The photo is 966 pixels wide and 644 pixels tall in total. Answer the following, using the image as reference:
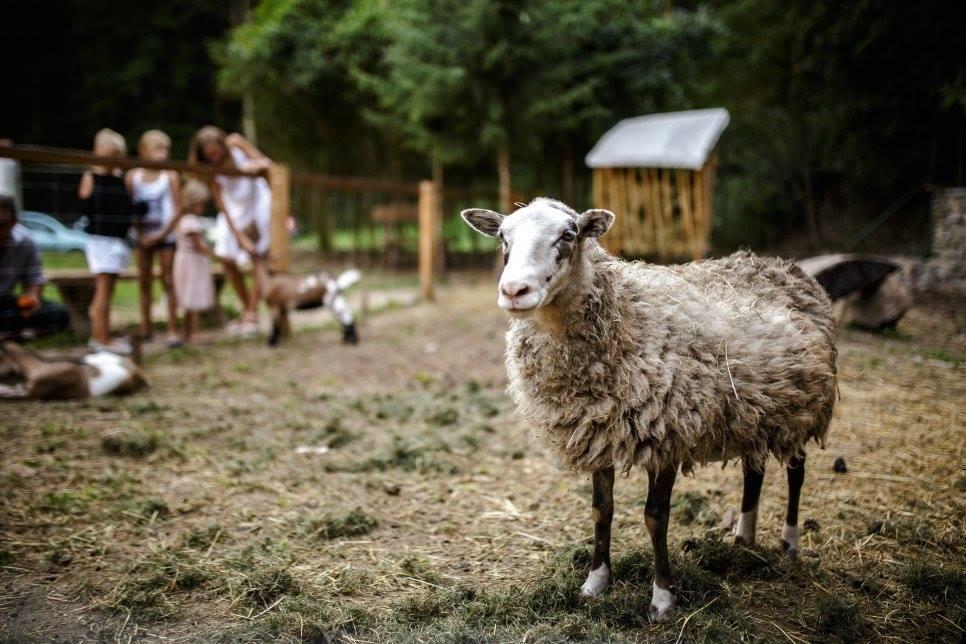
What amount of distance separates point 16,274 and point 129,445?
120 inches

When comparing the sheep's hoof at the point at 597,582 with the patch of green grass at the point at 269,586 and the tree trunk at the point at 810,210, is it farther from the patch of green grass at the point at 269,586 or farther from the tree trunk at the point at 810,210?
the tree trunk at the point at 810,210

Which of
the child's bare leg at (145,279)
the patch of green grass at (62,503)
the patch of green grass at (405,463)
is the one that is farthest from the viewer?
the child's bare leg at (145,279)

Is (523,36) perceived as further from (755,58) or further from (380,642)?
(380,642)

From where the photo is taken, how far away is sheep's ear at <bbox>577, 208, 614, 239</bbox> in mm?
2703

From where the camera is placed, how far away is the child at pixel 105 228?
6652 millimetres

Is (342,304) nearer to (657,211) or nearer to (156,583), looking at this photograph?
(156,583)

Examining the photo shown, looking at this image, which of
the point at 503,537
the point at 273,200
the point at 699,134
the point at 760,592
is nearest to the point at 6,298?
the point at 273,200

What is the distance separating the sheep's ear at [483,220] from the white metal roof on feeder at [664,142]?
324 inches

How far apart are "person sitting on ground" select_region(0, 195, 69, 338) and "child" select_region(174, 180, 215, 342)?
4.78 ft

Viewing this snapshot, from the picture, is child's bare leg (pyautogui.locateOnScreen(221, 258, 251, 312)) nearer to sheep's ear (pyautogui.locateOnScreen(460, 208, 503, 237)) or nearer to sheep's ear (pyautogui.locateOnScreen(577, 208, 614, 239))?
sheep's ear (pyautogui.locateOnScreen(460, 208, 503, 237))

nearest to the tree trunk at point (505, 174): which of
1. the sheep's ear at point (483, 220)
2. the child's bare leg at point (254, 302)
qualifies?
the child's bare leg at point (254, 302)

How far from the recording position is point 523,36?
11.0 meters

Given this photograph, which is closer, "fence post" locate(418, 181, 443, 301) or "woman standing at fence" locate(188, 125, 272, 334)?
"woman standing at fence" locate(188, 125, 272, 334)

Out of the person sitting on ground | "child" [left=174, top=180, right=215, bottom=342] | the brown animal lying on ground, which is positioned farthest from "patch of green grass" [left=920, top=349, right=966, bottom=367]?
the person sitting on ground
